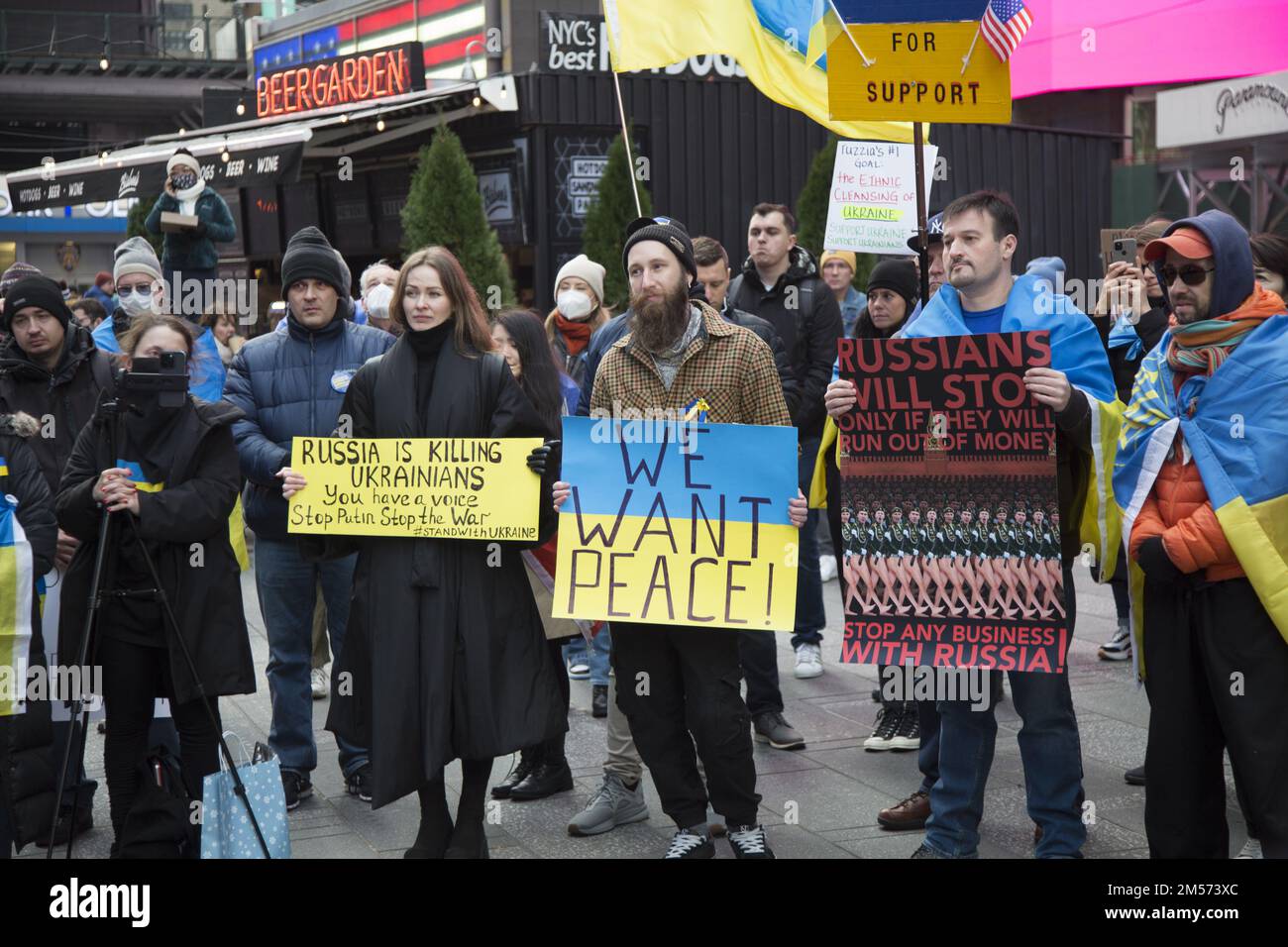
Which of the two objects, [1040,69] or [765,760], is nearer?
[765,760]

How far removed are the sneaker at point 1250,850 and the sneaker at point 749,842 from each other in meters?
1.63

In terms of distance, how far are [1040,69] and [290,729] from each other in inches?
199

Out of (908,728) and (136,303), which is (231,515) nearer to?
(908,728)

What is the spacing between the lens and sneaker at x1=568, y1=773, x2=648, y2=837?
5.38m

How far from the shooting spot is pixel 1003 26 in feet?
16.5

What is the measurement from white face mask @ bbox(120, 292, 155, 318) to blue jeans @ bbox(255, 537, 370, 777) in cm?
259

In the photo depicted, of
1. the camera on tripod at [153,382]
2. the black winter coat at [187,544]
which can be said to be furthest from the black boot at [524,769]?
the camera on tripod at [153,382]

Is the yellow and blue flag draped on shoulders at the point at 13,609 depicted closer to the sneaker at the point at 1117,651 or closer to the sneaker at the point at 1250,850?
the sneaker at the point at 1250,850

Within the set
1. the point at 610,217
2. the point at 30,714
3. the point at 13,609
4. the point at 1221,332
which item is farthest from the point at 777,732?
the point at 610,217

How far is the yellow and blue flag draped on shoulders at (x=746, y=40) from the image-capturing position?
26.0 ft

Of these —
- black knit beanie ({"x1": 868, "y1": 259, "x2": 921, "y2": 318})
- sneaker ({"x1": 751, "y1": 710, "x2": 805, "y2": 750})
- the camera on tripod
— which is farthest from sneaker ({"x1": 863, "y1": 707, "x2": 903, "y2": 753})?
the camera on tripod
